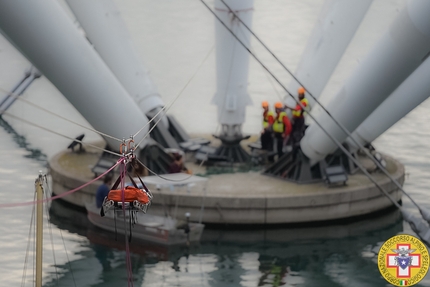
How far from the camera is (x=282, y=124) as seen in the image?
35406 millimetres

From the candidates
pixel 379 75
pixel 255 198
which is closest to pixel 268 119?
pixel 255 198

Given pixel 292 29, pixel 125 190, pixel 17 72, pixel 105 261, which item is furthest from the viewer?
pixel 292 29

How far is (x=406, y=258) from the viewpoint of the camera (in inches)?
1026

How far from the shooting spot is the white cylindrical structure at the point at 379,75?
24.1 m

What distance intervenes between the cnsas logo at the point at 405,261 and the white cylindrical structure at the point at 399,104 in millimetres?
5488

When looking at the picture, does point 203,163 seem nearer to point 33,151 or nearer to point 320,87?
point 320,87

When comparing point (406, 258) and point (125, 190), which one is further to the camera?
point (406, 258)

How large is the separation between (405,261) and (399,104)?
294 inches

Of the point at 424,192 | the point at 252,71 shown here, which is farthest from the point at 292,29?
the point at 424,192

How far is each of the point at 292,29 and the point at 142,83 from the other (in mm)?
34072

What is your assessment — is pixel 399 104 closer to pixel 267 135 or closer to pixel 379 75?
pixel 267 135

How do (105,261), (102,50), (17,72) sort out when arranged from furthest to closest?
(17,72)
(102,50)
(105,261)

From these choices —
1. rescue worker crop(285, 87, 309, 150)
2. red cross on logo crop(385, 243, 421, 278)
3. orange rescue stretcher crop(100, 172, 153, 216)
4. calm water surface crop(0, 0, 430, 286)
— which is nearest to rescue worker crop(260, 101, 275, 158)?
rescue worker crop(285, 87, 309, 150)

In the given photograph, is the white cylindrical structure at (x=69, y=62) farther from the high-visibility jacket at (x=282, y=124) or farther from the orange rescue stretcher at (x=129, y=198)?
the orange rescue stretcher at (x=129, y=198)
